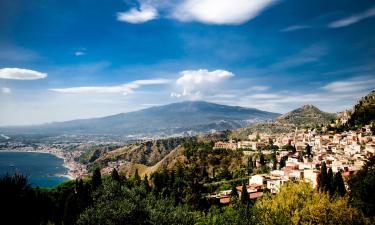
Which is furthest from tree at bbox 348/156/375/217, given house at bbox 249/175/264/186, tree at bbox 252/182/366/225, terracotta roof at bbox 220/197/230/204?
house at bbox 249/175/264/186

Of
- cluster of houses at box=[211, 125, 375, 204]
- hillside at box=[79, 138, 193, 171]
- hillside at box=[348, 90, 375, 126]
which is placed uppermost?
hillside at box=[348, 90, 375, 126]

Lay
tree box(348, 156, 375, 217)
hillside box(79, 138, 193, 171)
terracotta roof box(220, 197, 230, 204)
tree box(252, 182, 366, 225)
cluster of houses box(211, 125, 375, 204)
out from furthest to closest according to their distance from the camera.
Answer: hillside box(79, 138, 193, 171) → cluster of houses box(211, 125, 375, 204) → terracotta roof box(220, 197, 230, 204) → tree box(348, 156, 375, 217) → tree box(252, 182, 366, 225)

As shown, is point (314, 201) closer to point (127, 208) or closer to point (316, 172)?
point (127, 208)

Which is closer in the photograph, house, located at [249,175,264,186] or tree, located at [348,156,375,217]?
tree, located at [348,156,375,217]

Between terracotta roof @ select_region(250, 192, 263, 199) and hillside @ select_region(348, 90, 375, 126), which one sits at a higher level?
hillside @ select_region(348, 90, 375, 126)

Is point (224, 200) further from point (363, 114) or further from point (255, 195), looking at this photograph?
point (363, 114)

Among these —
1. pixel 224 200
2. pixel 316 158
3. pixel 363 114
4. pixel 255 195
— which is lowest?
pixel 224 200

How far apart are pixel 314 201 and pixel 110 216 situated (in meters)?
13.2

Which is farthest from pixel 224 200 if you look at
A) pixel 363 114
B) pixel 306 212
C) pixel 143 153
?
pixel 143 153

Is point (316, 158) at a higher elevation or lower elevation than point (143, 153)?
higher

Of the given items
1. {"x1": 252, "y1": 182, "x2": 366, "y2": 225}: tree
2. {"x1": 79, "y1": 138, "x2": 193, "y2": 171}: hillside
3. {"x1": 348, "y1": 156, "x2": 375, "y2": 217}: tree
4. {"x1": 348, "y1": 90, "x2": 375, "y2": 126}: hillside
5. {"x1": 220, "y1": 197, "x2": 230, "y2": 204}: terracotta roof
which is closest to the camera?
{"x1": 252, "y1": 182, "x2": 366, "y2": 225}: tree

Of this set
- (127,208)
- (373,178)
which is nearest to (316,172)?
(373,178)

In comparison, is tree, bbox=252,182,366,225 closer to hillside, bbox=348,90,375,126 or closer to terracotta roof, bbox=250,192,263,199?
terracotta roof, bbox=250,192,263,199

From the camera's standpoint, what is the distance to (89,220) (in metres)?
17.0
